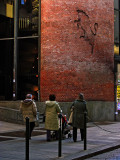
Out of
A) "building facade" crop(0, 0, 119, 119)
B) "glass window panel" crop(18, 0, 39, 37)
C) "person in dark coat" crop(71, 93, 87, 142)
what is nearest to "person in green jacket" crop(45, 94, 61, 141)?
"person in dark coat" crop(71, 93, 87, 142)

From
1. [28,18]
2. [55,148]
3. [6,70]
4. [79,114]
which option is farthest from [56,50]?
[55,148]

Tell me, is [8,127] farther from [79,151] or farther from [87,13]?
[87,13]

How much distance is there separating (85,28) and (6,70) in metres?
5.31

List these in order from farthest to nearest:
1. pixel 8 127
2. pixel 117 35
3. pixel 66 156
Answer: pixel 117 35 → pixel 8 127 → pixel 66 156

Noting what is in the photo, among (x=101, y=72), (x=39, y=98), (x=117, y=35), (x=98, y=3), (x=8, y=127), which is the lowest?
(x=8, y=127)

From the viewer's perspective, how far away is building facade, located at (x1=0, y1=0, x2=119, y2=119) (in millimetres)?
18656

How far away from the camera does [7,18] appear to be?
1947cm

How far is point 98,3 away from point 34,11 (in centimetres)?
393

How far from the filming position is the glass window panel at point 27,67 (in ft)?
62.2

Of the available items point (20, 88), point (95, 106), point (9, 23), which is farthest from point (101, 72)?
point (9, 23)

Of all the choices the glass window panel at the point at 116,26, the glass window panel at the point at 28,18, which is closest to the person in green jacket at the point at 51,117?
the glass window panel at the point at 28,18

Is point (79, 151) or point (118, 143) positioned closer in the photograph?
point (79, 151)

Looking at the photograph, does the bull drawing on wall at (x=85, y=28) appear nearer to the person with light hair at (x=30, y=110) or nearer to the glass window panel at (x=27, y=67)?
the glass window panel at (x=27, y=67)

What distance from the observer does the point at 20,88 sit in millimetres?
19250
